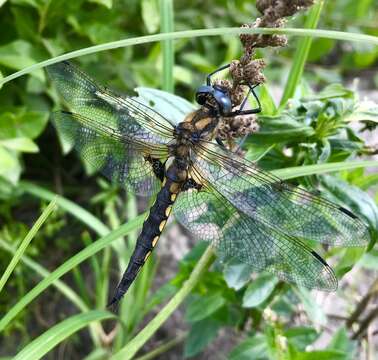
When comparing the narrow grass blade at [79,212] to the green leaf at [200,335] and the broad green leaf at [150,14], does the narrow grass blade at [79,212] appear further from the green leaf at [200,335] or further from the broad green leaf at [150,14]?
the broad green leaf at [150,14]

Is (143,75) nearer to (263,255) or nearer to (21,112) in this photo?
(21,112)

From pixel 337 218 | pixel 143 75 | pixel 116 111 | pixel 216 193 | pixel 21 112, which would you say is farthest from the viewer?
pixel 143 75

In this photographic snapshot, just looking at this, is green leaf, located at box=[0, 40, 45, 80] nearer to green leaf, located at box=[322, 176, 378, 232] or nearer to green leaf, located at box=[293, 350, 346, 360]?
green leaf, located at box=[322, 176, 378, 232]

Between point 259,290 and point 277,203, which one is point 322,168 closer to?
point 277,203

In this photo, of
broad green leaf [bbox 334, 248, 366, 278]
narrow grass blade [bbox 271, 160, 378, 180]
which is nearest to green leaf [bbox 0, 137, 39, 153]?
narrow grass blade [bbox 271, 160, 378, 180]

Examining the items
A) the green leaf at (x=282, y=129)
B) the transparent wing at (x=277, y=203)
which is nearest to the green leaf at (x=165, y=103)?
the transparent wing at (x=277, y=203)

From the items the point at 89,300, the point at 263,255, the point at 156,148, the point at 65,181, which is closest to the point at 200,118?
the point at 156,148

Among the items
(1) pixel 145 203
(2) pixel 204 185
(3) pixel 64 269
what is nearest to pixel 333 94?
(2) pixel 204 185

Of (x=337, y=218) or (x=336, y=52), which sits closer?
(x=337, y=218)
